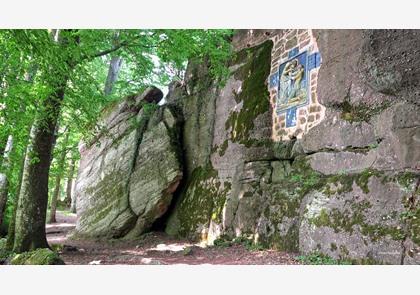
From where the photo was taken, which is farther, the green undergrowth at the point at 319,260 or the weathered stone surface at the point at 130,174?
the weathered stone surface at the point at 130,174

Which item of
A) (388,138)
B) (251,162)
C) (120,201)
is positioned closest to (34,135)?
(120,201)

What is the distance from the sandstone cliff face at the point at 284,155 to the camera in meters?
4.19

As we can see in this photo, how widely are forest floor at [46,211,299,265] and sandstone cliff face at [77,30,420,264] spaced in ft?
1.18

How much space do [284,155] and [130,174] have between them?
4.20 m

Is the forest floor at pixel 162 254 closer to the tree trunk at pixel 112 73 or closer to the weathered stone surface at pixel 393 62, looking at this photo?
the weathered stone surface at pixel 393 62

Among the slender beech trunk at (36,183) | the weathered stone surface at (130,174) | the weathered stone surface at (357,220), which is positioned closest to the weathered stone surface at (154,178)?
the weathered stone surface at (130,174)

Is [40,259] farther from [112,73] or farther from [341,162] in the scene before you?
[112,73]

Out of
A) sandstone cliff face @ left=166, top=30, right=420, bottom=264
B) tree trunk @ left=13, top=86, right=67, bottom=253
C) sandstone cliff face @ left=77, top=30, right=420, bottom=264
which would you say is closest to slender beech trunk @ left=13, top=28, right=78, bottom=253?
tree trunk @ left=13, top=86, right=67, bottom=253

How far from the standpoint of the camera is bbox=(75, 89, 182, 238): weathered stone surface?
8.31 m

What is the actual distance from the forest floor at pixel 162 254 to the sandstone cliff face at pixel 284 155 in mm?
359

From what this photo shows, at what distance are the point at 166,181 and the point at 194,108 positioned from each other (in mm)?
2076

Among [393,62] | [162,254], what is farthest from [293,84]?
[162,254]

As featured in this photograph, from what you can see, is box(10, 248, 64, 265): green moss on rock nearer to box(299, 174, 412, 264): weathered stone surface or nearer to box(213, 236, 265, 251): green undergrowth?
box(213, 236, 265, 251): green undergrowth

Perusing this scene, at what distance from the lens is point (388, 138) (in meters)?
4.39
